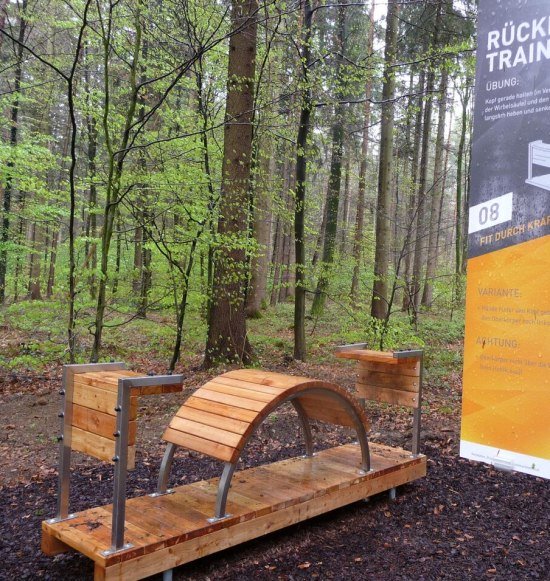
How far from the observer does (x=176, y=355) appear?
27.9ft

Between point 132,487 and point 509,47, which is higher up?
point 509,47

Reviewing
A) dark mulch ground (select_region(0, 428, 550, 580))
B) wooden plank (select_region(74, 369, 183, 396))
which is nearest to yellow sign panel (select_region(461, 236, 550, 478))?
dark mulch ground (select_region(0, 428, 550, 580))

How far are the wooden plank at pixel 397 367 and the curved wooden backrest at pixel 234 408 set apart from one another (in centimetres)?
76

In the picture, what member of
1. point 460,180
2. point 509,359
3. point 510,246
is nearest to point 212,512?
point 509,359

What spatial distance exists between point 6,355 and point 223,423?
717 cm

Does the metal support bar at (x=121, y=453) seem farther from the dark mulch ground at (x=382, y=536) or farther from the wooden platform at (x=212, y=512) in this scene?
the dark mulch ground at (x=382, y=536)

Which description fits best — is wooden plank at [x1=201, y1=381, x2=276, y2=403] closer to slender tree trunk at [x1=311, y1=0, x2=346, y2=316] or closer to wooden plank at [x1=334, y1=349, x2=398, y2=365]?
wooden plank at [x1=334, y1=349, x2=398, y2=365]

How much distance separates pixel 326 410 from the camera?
4.39 m

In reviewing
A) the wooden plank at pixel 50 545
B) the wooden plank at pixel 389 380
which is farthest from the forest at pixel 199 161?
the wooden plank at pixel 50 545

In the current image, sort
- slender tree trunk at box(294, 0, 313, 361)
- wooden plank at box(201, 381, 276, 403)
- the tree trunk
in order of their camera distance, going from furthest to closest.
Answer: slender tree trunk at box(294, 0, 313, 361) < the tree trunk < wooden plank at box(201, 381, 276, 403)

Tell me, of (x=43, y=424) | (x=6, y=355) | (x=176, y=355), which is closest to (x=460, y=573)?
(x=43, y=424)

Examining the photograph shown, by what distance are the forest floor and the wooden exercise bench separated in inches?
7.8

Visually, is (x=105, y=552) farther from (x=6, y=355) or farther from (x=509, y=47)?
(x=6, y=355)

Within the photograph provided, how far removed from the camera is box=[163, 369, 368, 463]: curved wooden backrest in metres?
3.21
